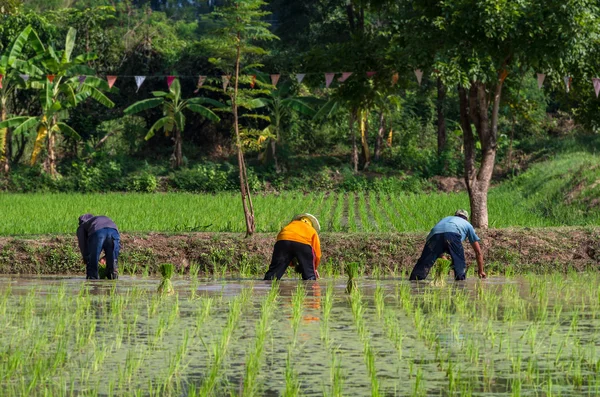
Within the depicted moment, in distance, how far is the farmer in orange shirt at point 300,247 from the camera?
1385 cm

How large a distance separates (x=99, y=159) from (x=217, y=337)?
2794 centimetres

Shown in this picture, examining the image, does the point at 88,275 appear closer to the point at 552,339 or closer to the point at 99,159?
the point at 552,339

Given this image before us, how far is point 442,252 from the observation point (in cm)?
1435

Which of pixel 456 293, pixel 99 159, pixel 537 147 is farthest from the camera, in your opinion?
pixel 537 147

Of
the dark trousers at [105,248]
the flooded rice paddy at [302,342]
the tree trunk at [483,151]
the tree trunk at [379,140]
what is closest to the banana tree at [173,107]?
the tree trunk at [379,140]

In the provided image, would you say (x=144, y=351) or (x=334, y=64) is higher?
(x=334, y=64)

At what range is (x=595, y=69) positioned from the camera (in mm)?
19203

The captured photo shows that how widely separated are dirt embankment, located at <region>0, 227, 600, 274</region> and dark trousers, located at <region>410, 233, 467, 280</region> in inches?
85.8

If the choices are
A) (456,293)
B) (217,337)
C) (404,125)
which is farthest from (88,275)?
(404,125)

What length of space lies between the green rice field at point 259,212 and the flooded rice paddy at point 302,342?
6762 mm

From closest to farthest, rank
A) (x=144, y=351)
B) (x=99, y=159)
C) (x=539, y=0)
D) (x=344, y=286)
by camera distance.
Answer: (x=144, y=351) < (x=344, y=286) < (x=539, y=0) < (x=99, y=159)

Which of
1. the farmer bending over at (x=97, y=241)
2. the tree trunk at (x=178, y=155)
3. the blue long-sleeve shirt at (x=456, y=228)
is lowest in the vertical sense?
the farmer bending over at (x=97, y=241)

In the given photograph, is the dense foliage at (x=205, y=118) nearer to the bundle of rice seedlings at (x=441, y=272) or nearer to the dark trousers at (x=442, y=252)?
the dark trousers at (x=442, y=252)

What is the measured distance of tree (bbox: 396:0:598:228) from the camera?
1764 centimetres
